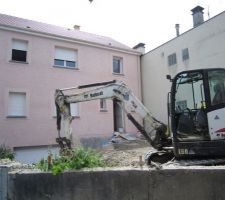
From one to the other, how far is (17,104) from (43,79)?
226 cm

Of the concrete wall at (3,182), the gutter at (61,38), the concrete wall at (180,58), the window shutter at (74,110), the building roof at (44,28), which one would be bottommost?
the concrete wall at (3,182)

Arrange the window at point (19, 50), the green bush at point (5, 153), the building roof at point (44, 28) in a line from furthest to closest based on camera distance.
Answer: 1. the building roof at point (44, 28)
2. the window at point (19, 50)
3. the green bush at point (5, 153)

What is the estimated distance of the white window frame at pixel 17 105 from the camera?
17.1 m

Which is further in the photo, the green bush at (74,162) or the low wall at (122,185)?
the green bush at (74,162)

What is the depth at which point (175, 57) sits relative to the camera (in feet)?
66.0

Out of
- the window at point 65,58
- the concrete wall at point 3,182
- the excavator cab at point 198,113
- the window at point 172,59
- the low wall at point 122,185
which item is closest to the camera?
the low wall at point 122,185

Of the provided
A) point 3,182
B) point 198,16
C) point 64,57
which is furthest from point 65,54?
point 3,182

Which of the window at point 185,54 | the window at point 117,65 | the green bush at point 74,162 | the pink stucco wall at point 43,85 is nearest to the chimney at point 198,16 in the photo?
the window at point 185,54

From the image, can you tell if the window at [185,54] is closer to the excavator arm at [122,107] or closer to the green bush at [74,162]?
the excavator arm at [122,107]

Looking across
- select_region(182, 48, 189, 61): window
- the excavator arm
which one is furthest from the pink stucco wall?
the excavator arm

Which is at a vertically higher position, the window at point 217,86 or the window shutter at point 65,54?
the window shutter at point 65,54

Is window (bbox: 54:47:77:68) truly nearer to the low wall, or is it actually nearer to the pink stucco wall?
the pink stucco wall

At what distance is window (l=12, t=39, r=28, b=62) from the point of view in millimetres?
17828

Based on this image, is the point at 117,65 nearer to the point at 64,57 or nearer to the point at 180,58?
the point at 64,57
